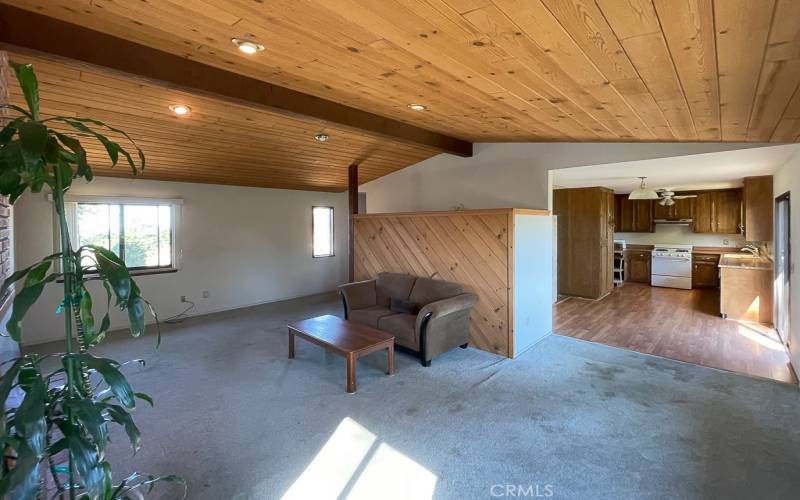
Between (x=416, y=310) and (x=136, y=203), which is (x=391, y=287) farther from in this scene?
(x=136, y=203)

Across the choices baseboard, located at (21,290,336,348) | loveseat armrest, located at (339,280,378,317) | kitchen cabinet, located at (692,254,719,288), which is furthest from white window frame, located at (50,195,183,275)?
kitchen cabinet, located at (692,254,719,288)

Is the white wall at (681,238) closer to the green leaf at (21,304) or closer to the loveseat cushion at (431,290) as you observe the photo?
the loveseat cushion at (431,290)

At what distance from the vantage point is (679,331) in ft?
16.2

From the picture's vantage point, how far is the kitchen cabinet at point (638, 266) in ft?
28.4

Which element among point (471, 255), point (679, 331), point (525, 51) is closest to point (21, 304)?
point (525, 51)

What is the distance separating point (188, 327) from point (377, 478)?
429 cm

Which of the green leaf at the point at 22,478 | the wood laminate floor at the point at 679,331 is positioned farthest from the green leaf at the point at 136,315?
the wood laminate floor at the point at 679,331

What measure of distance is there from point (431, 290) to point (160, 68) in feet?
10.8

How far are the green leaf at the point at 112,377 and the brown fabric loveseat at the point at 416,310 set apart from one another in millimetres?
2774

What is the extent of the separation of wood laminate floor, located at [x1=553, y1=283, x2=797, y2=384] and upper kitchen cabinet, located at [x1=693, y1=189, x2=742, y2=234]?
5.00 feet

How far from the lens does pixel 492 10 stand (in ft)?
4.67

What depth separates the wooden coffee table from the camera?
3.28 metres

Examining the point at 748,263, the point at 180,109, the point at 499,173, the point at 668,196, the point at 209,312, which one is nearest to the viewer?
the point at 180,109

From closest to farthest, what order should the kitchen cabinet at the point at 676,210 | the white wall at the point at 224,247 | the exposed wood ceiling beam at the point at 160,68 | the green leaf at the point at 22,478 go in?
the green leaf at the point at 22,478, the exposed wood ceiling beam at the point at 160,68, the white wall at the point at 224,247, the kitchen cabinet at the point at 676,210
